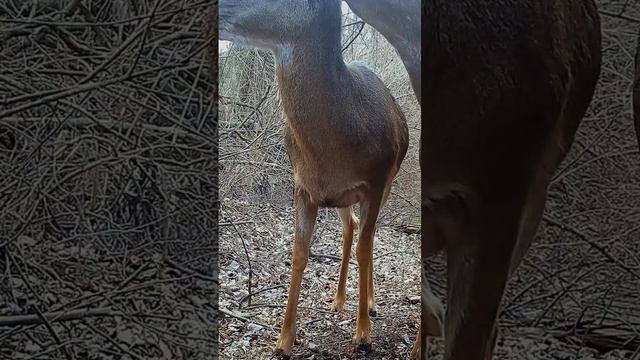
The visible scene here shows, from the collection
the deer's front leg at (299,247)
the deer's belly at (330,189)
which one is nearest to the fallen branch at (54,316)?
the deer's front leg at (299,247)

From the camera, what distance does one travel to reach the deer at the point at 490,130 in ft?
3.60

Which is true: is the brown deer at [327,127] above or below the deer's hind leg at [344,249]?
above

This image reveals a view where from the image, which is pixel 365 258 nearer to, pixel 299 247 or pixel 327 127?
pixel 299 247

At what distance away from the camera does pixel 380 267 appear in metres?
1.58

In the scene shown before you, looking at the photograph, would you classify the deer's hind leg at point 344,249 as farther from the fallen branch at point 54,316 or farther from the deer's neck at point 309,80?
the fallen branch at point 54,316

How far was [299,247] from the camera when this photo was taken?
1512mm

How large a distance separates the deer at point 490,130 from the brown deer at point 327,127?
0.37 meters

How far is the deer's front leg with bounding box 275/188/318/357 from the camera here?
56.8 inches

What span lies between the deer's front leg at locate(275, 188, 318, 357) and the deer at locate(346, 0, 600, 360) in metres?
0.42

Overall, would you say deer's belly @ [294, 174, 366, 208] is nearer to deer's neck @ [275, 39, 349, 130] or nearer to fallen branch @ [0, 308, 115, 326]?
deer's neck @ [275, 39, 349, 130]

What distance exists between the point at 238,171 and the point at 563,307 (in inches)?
33.4

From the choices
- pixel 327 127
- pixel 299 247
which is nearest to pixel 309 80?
pixel 327 127

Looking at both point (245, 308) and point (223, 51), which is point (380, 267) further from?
point (223, 51)

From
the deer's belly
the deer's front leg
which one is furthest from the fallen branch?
the deer's belly
